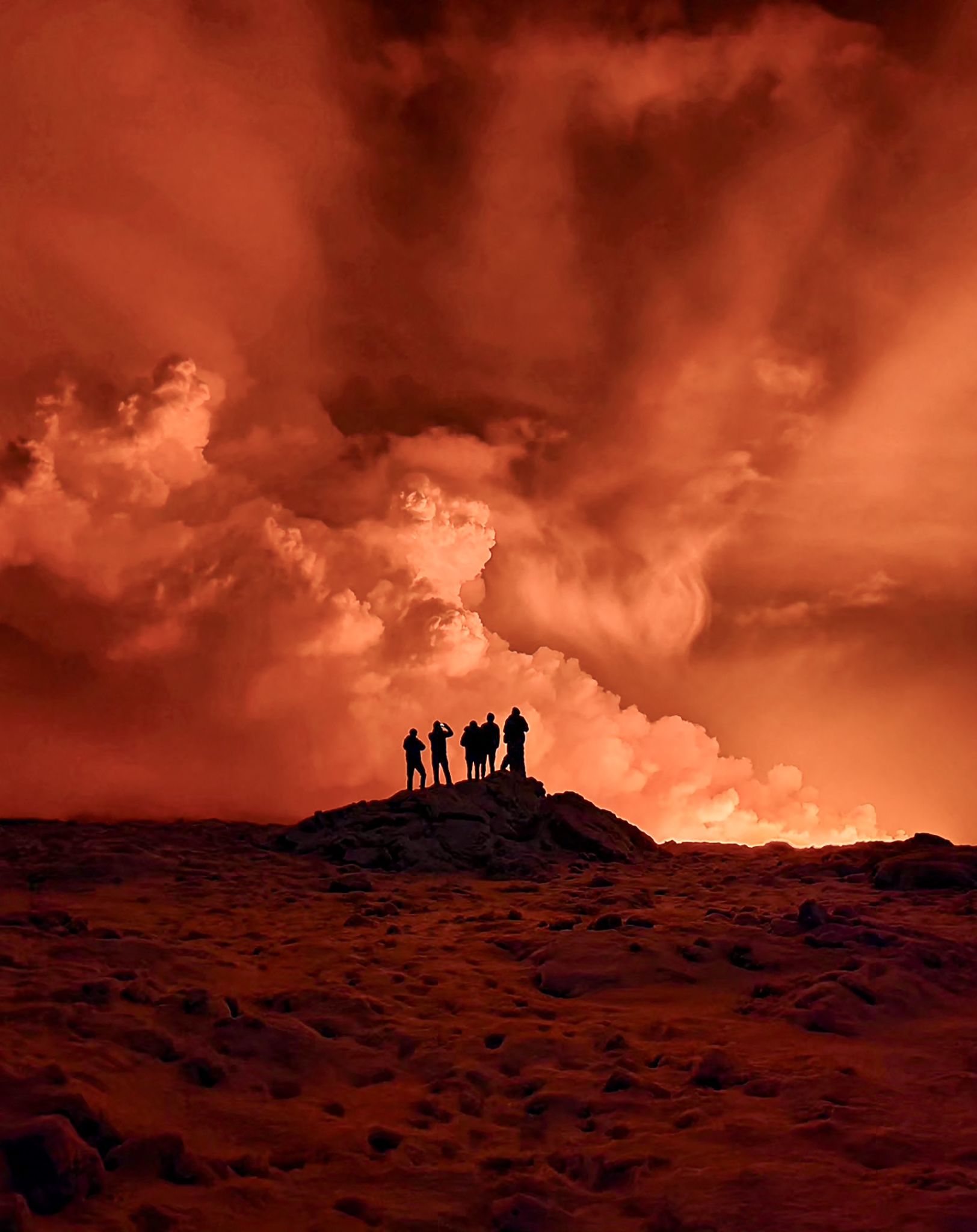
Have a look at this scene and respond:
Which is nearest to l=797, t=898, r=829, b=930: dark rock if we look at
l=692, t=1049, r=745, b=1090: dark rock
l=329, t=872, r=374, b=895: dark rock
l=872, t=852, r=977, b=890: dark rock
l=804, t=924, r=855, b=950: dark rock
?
l=804, t=924, r=855, b=950: dark rock

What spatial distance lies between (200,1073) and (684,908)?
8.87m

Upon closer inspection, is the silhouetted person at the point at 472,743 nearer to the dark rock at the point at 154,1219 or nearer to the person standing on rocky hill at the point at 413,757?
the person standing on rocky hill at the point at 413,757

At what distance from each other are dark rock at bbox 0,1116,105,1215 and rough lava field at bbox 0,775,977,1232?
12 mm

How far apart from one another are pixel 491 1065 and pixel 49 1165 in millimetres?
3723

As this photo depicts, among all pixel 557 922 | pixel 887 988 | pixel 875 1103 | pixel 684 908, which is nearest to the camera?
pixel 875 1103

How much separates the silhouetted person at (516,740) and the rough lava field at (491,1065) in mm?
12672

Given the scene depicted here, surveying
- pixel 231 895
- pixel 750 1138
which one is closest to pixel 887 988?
pixel 750 1138

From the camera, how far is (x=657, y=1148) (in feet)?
18.7

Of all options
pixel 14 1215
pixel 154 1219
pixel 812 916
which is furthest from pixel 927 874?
pixel 14 1215

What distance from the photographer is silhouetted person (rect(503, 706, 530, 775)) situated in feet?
90.4

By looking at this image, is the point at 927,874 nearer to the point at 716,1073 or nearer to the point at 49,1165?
the point at 716,1073

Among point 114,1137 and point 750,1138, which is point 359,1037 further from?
→ point 750,1138

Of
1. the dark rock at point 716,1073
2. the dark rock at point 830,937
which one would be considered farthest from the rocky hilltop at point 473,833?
the dark rock at point 716,1073

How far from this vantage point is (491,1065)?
736 centimetres
